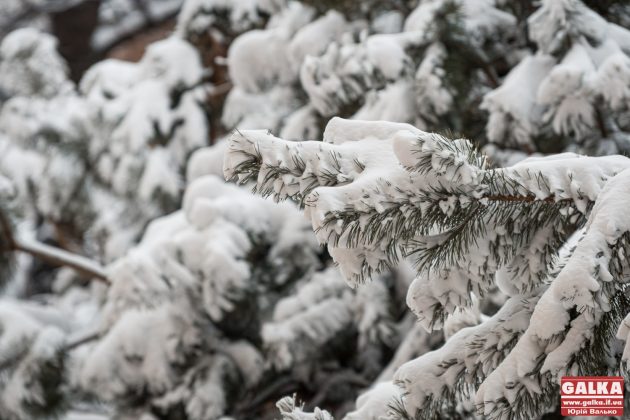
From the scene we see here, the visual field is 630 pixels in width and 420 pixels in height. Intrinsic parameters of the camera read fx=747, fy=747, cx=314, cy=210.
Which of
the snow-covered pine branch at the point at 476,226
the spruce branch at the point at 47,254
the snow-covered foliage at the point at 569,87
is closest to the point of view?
the snow-covered pine branch at the point at 476,226

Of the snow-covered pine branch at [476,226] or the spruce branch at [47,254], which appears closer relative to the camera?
the snow-covered pine branch at [476,226]

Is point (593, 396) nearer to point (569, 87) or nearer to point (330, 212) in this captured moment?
point (330, 212)

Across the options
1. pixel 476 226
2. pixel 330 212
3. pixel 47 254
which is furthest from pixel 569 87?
pixel 47 254

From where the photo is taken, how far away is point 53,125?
497 cm

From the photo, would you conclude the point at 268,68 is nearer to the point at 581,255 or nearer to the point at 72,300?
the point at 581,255

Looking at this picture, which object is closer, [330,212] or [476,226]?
[330,212]

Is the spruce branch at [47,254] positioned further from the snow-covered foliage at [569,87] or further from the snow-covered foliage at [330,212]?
the snow-covered foliage at [569,87]

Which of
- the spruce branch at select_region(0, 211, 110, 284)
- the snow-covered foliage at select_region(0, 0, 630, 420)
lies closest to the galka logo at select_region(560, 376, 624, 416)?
the snow-covered foliage at select_region(0, 0, 630, 420)

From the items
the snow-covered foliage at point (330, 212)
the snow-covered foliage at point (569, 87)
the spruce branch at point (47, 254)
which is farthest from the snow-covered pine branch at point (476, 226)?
→ the spruce branch at point (47, 254)

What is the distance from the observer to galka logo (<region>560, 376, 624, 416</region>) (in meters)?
1.36

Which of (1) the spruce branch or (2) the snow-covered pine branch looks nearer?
(2) the snow-covered pine branch

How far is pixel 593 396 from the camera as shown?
55.7 inches

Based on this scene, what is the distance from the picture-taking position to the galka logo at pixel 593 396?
1.36 meters

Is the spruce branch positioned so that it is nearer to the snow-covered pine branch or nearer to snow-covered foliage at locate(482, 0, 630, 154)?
snow-covered foliage at locate(482, 0, 630, 154)
